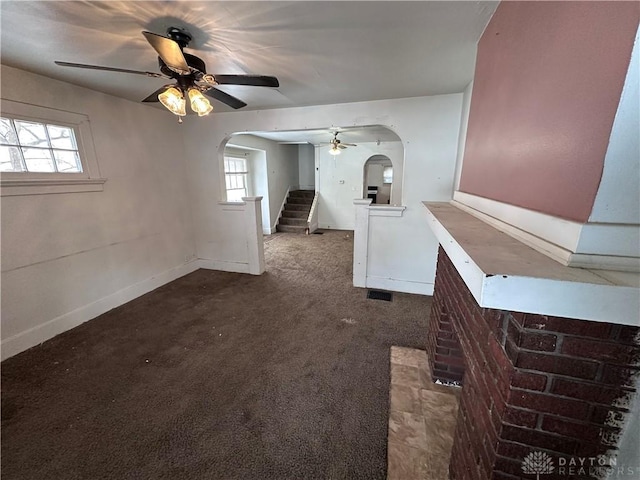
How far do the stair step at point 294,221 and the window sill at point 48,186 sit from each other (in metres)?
4.45

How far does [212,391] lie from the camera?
68.2 inches

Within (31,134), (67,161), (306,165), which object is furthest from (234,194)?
(31,134)

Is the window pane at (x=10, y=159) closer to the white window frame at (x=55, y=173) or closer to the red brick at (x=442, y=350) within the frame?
the white window frame at (x=55, y=173)

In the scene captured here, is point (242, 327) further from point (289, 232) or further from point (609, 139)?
point (289, 232)

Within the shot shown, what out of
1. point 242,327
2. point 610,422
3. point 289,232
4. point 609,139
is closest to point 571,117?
point 609,139

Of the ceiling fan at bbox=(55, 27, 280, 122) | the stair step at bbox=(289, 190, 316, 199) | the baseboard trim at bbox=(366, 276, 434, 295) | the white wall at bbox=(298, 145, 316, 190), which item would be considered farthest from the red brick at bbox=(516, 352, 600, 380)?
the white wall at bbox=(298, 145, 316, 190)

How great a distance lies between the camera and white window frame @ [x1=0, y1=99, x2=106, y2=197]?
1991 millimetres

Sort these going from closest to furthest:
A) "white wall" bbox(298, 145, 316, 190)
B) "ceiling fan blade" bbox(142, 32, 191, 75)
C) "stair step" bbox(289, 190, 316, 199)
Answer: "ceiling fan blade" bbox(142, 32, 191, 75), "stair step" bbox(289, 190, 316, 199), "white wall" bbox(298, 145, 316, 190)

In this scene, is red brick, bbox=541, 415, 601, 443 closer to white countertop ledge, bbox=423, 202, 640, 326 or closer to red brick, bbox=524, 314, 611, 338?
red brick, bbox=524, 314, 611, 338

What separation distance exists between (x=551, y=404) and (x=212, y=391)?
1.85 meters

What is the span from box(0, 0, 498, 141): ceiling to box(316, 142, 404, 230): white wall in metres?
3.92

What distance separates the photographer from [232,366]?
1.97 m

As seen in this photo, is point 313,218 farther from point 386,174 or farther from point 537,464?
point 537,464

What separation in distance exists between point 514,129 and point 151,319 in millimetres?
3295
